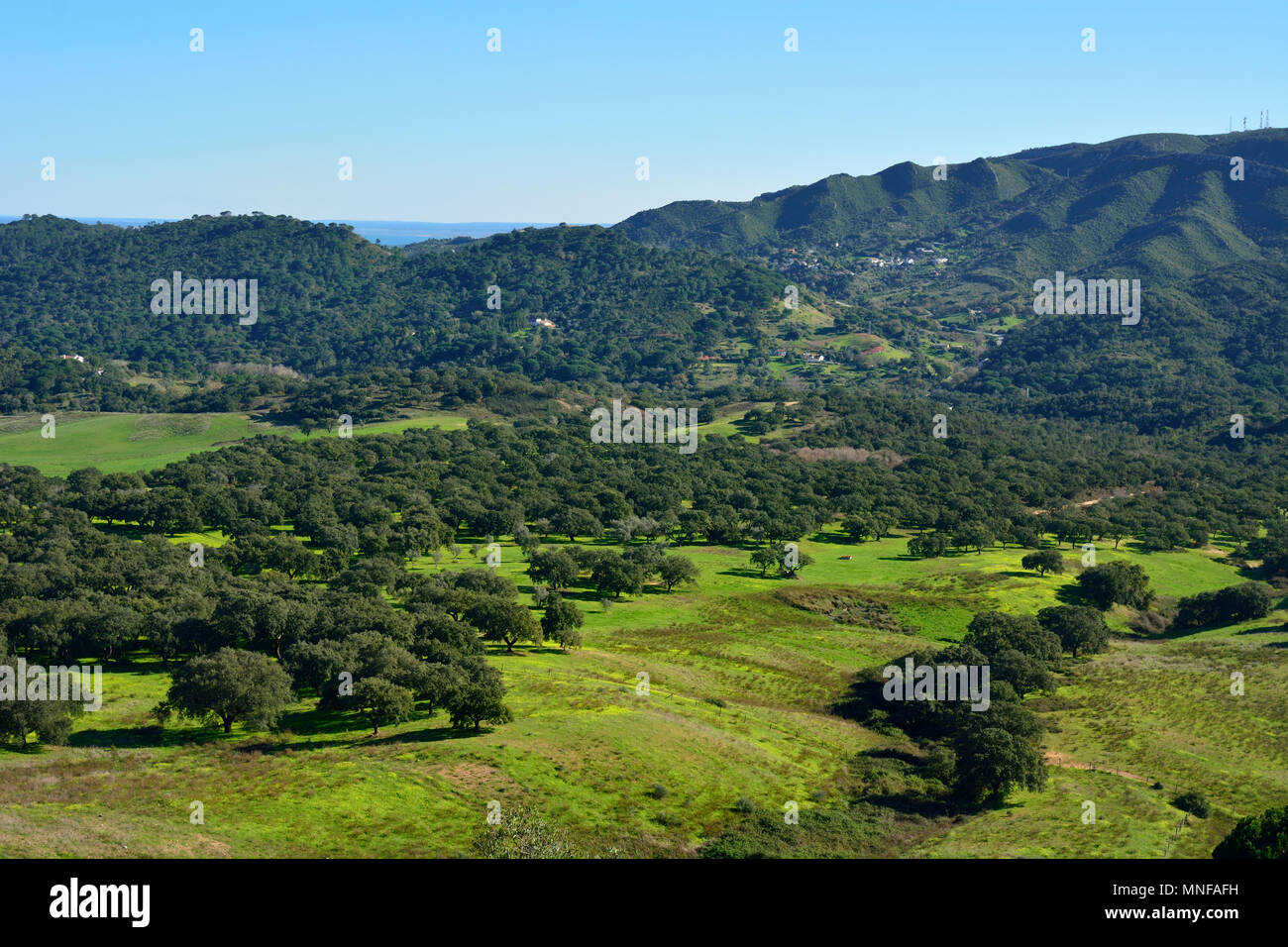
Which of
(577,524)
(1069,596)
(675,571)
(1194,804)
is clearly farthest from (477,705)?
(1069,596)

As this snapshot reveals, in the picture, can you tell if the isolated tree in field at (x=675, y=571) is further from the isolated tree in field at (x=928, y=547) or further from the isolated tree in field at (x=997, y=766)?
the isolated tree in field at (x=997, y=766)

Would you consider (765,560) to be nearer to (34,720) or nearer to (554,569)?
(554,569)

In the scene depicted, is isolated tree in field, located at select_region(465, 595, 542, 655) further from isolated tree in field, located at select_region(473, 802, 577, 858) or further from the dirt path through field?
the dirt path through field

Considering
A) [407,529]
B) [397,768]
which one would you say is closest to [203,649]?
[397,768]

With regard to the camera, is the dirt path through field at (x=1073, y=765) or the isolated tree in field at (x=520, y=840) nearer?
the isolated tree in field at (x=520, y=840)

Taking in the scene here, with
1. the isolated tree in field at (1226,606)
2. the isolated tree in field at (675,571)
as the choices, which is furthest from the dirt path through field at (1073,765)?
the isolated tree in field at (675,571)
